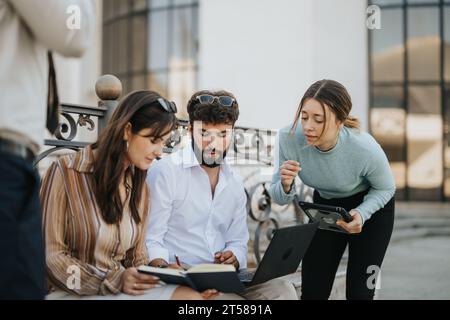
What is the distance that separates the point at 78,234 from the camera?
229 cm

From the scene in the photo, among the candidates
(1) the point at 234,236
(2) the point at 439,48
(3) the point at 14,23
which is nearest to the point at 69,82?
(1) the point at 234,236

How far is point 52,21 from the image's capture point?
5.56 feet

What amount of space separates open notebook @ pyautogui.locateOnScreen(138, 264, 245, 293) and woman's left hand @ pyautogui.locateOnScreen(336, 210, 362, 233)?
780mm

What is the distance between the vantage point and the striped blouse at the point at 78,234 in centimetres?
222

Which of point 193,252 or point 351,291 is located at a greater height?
point 193,252

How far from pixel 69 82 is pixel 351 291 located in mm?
8000

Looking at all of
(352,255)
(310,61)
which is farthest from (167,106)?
(310,61)

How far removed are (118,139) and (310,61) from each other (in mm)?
10452

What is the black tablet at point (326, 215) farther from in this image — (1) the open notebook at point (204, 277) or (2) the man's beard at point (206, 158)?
(1) the open notebook at point (204, 277)

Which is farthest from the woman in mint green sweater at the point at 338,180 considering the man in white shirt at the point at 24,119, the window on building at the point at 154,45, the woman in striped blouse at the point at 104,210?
the window on building at the point at 154,45

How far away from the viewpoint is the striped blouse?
7.28 feet

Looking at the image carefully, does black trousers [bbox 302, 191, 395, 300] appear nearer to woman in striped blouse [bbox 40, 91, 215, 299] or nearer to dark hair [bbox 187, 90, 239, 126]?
dark hair [bbox 187, 90, 239, 126]

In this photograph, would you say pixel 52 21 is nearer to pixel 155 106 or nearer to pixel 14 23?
pixel 14 23

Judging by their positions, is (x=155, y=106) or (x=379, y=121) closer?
(x=155, y=106)
